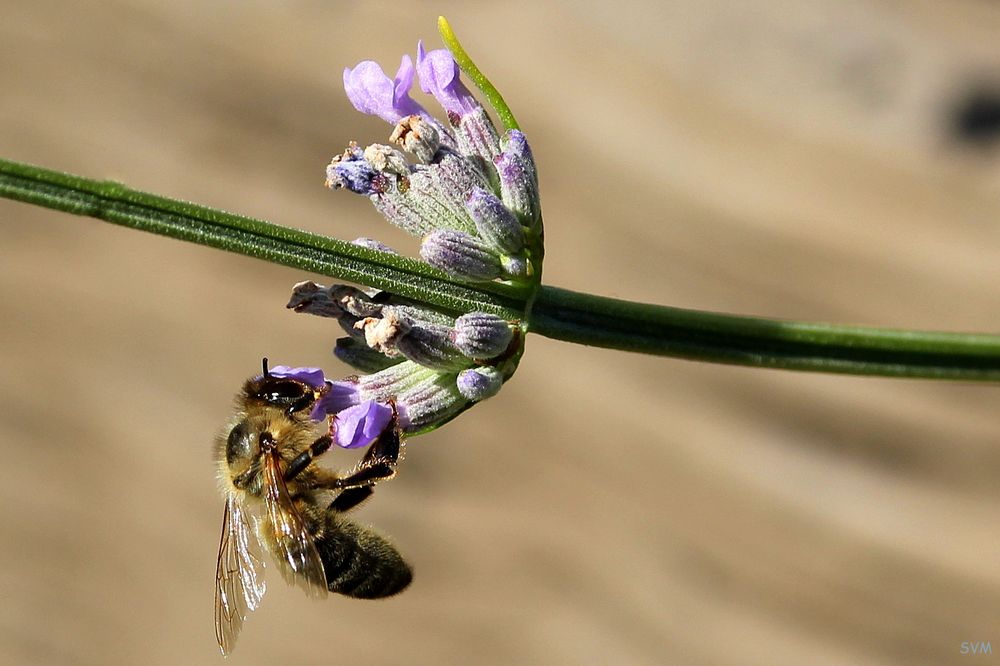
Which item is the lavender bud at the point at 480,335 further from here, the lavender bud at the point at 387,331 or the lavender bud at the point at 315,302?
the lavender bud at the point at 315,302

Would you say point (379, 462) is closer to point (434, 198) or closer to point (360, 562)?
point (360, 562)

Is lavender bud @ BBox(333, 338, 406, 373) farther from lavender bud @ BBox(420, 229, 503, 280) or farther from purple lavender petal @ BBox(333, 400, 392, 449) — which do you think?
lavender bud @ BBox(420, 229, 503, 280)

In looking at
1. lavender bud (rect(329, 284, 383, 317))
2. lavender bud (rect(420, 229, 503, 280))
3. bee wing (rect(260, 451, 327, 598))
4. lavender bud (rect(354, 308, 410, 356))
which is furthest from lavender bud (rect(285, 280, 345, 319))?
bee wing (rect(260, 451, 327, 598))

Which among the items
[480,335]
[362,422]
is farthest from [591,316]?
[362,422]

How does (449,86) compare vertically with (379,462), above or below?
above

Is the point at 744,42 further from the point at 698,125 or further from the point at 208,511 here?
the point at 208,511

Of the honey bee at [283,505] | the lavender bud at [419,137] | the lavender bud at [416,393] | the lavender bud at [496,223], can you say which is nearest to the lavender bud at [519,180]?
→ the lavender bud at [496,223]
